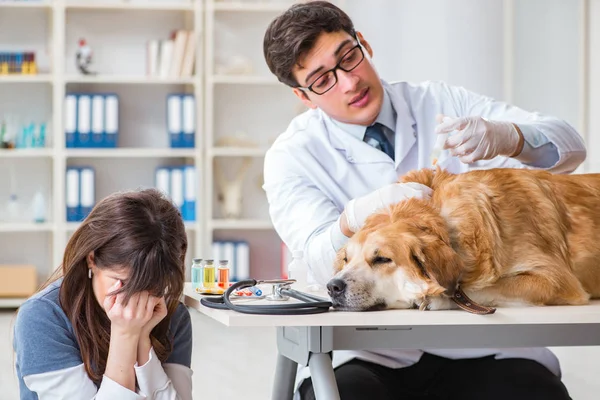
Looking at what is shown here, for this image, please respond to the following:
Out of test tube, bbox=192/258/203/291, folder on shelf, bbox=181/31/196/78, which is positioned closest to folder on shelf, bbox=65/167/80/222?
folder on shelf, bbox=181/31/196/78

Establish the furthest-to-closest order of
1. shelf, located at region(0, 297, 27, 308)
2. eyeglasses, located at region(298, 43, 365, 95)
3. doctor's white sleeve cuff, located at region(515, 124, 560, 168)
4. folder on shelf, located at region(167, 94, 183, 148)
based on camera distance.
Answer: folder on shelf, located at region(167, 94, 183, 148)
shelf, located at region(0, 297, 27, 308)
eyeglasses, located at region(298, 43, 365, 95)
doctor's white sleeve cuff, located at region(515, 124, 560, 168)

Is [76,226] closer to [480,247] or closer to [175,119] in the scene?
[175,119]

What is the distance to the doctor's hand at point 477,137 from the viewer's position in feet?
5.82

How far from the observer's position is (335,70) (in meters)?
2.00

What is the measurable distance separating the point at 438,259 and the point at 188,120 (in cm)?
384

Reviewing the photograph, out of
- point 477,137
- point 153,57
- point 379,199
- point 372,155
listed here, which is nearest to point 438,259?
point 379,199

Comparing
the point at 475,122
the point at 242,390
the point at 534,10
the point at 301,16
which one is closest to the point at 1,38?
the point at 242,390

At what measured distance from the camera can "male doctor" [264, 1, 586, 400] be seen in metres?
1.70

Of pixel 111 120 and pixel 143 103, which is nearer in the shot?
pixel 111 120

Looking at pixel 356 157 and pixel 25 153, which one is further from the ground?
pixel 25 153

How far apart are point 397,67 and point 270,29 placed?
2716mm

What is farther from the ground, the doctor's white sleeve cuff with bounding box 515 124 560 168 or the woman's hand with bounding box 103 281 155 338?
the doctor's white sleeve cuff with bounding box 515 124 560 168

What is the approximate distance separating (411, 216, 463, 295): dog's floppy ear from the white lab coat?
0.42 meters

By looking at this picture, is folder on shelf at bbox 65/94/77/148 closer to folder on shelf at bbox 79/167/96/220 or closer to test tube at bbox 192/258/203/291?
folder on shelf at bbox 79/167/96/220
